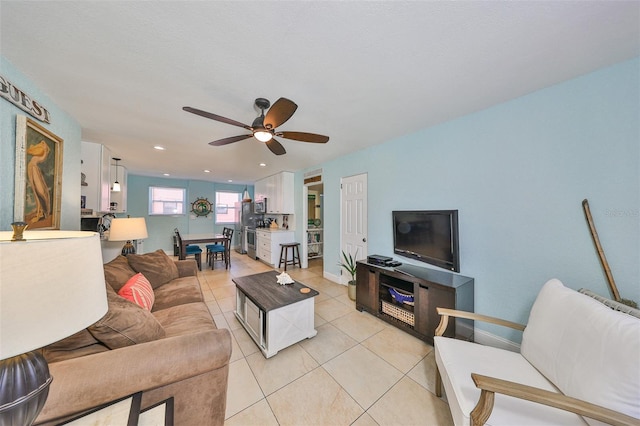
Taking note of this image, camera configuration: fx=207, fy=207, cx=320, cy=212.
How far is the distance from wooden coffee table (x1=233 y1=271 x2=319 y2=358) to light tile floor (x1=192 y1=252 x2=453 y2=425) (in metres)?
0.09

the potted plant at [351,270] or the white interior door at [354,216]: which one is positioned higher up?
the white interior door at [354,216]

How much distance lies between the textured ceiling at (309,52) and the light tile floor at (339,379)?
96.2 inches

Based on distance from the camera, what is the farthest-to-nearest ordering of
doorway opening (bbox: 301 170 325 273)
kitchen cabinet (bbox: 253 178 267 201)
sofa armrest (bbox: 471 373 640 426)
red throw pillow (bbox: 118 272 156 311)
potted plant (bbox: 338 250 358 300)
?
kitchen cabinet (bbox: 253 178 267 201) < doorway opening (bbox: 301 170 325 273) < potted plant (bbox: 338 250 358 300) < red throw pillow (bbox: 118 272 156 311) < sofa armrest (bbox: 471 373 640 426)

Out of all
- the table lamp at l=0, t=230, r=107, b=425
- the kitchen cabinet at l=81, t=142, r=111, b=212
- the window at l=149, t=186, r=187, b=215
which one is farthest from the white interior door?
the window at l=149, t=186, r=187, b=215

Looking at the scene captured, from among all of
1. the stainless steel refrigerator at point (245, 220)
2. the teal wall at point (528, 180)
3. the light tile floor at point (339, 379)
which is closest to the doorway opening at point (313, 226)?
the stainless steel refrigerator at point (245, 220)

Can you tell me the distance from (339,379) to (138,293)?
191cm

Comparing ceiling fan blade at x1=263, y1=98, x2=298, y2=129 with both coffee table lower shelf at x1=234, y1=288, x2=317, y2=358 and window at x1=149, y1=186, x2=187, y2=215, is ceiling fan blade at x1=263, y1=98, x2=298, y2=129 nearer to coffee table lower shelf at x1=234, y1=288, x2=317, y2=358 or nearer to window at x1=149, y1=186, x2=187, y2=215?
coffee table lower shelf at x1=234, y1=288, x2=317, y2=358

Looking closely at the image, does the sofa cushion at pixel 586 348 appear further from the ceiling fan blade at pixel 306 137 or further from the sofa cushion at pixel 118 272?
the sofa cushion at pixel 118 272

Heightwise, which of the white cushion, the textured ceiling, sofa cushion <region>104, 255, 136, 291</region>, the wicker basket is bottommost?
the wicker basket

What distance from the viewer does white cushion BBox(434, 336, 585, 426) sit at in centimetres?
99

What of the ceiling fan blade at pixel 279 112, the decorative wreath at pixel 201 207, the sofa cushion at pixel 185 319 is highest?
the ceiling fan blade at pixel 279 112

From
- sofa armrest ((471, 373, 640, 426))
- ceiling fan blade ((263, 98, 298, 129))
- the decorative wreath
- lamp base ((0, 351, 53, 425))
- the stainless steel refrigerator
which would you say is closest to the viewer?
lamp base ((0, 351, 53, 425))

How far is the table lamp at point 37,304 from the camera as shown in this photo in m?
0.49

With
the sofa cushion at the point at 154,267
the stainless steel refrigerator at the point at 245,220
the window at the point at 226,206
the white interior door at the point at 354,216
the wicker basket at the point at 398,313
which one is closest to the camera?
the wicker basket at the point at 398,313
